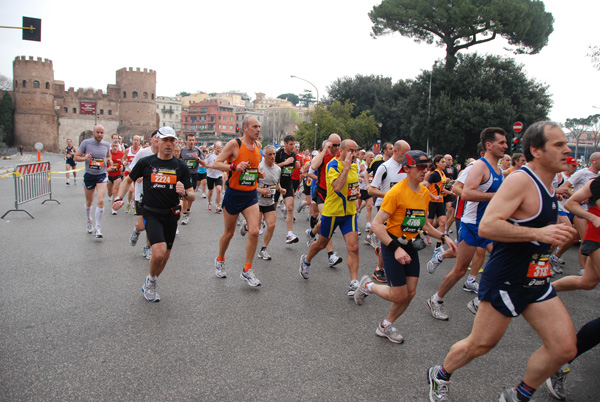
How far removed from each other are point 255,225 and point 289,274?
3.74ft

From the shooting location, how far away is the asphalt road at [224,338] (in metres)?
3.24

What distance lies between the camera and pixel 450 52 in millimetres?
34906

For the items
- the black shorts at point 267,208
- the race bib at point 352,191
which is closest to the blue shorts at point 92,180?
the black shorts at point 267,208

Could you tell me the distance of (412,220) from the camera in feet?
13.4

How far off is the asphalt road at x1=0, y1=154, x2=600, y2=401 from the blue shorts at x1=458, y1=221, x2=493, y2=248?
830 mm

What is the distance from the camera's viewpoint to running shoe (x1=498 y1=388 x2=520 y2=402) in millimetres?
2887

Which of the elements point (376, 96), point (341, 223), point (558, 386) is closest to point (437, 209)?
point (341, 223)

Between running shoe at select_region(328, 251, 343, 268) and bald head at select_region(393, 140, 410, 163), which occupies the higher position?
bald head at select_region(393, 140, 410, 163)

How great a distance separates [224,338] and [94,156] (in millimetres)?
6095

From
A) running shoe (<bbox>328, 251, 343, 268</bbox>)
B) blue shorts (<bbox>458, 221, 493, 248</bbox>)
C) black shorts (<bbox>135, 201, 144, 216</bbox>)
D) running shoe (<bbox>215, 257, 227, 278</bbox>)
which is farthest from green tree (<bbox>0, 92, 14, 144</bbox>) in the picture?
blue shorts (<bbox>458, 221, 493, 248</bbox>)

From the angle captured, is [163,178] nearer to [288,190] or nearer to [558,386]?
[558,386]

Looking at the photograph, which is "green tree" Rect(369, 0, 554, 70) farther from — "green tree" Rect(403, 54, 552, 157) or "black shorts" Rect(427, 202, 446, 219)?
"black shorts" Rect(427, 202, 446, 219)

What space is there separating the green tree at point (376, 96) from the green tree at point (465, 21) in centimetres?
1365

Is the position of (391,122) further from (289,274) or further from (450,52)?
(289,274)
